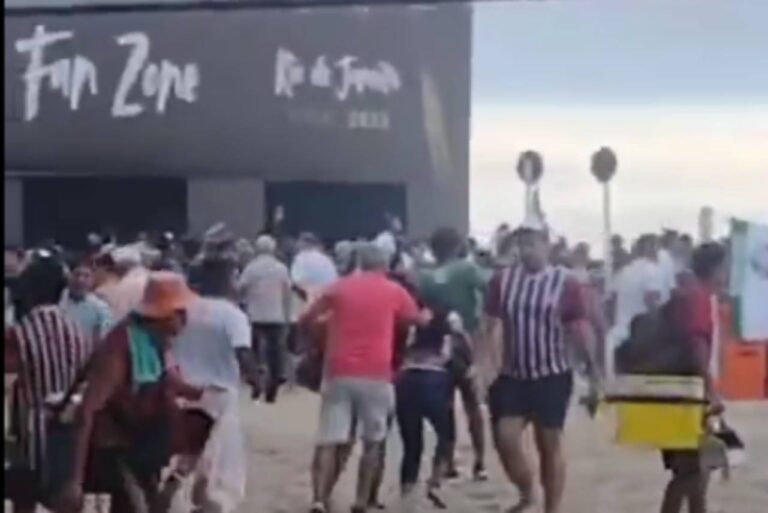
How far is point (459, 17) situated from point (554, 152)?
0.30 m

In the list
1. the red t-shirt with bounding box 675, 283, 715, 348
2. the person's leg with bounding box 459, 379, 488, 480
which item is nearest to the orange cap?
the person's leg with bounding box 459, 379, 488, 480

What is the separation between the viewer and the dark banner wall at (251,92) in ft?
14.5

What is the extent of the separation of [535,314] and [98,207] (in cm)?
103

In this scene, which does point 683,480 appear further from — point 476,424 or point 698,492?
point 476,424

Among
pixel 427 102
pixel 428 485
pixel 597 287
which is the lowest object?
pixel 428 485

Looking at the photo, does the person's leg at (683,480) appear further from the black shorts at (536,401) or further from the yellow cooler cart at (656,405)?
the black shorts at (536,401)

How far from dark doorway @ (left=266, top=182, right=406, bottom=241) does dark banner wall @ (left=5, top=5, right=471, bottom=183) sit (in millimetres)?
30

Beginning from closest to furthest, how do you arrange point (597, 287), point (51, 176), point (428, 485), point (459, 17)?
point (51, 176), point (459, 17), point (597, 287), point (428, 485)

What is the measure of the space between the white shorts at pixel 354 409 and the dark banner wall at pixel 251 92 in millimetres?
655

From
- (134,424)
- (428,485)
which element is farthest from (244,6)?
(428,485)

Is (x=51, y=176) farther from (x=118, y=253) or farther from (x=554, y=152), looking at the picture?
(x=554, y=152)

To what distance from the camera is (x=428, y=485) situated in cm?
519

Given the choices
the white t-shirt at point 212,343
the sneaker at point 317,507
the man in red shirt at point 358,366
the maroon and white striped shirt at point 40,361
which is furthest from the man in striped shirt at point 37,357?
the sneaker at point 317,507

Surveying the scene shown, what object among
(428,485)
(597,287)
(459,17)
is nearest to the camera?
(459,17)
